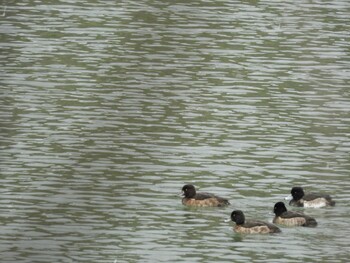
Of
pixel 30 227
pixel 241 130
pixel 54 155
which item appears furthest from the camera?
pixel 241 130

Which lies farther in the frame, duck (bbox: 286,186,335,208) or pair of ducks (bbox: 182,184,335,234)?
duck (bbox: 286,186,335,208)

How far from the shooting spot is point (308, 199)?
27062 millimetres

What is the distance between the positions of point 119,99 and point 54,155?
5.90 m

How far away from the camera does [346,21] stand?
45000mm

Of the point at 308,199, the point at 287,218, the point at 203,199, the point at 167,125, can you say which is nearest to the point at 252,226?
the point at 287,218

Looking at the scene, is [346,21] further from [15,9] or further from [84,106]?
[84,106]

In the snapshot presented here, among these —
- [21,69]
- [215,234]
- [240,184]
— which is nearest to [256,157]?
[240,184]

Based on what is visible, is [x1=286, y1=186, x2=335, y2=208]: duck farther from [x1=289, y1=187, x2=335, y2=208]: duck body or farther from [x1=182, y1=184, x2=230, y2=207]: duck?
[x1=182, y1=184, x2=230, y2=207]: duck

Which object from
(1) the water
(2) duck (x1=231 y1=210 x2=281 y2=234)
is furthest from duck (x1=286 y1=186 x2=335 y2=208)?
(2) duck (x1=231 y1=210 x2=281 y2=234)

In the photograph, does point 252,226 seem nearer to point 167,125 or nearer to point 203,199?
point 203,199

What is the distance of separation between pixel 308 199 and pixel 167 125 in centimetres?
632

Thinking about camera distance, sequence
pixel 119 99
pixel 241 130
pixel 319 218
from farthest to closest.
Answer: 1. pixel 119 99
2. pixel 241 130
3. pixel 319 218

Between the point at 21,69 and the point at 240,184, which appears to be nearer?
the point at 240,184

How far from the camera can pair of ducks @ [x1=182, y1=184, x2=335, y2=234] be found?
25.6m
